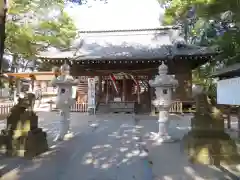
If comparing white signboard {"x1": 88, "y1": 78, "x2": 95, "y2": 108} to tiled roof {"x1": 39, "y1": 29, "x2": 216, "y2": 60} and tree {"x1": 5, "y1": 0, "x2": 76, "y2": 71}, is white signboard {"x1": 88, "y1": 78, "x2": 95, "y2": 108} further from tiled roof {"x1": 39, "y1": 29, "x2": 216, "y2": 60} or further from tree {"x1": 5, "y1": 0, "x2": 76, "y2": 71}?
tree {"x1": 5, "y1": 0, "x2": 76, "y2": 71}

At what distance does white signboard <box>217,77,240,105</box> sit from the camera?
456 cm

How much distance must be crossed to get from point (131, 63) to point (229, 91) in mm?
11575

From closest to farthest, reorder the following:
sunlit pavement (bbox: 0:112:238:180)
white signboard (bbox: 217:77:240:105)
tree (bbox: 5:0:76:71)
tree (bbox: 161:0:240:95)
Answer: sunlit pavement (bbox: 0:112:238:180)
white signboard (bbox: 217:77:240:105)
tree (bbox: 161:0:240:95)
tree (bbox: 5:0:76:71)

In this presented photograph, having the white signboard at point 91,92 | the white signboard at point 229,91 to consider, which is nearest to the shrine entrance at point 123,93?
the white signboard at point 91,92

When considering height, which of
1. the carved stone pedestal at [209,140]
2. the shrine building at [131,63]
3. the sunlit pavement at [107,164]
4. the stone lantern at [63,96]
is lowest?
the sunlit pavement at [107,164]

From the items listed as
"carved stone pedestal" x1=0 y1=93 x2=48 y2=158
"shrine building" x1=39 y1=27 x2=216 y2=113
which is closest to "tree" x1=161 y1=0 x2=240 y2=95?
"shrine building" x1=39 y1=27 x2=216 y2=113

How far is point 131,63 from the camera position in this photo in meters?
16.3

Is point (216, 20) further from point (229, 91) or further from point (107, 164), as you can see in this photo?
point (107, 164)

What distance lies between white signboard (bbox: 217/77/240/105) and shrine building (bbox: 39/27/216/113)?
937 cm

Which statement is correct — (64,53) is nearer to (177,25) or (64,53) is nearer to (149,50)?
(149,50)

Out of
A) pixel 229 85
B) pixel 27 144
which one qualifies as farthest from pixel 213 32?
pixel 27 144

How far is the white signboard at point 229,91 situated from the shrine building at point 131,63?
9375 mm

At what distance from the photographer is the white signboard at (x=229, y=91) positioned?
456 centimetres

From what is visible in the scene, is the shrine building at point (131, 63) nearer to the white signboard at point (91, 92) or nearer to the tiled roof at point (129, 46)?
the tiled roof at point (129, 46)
